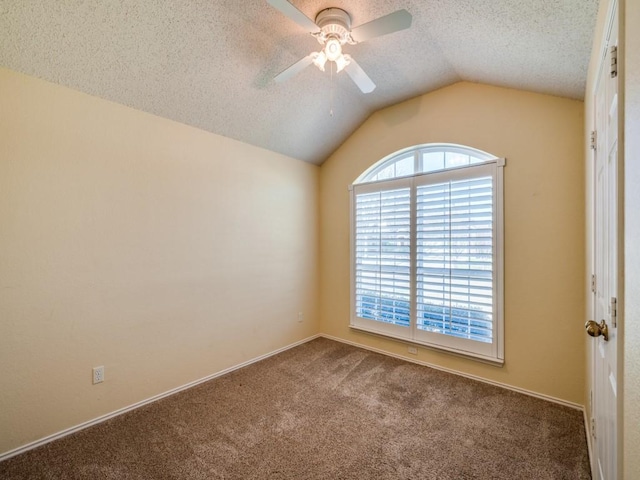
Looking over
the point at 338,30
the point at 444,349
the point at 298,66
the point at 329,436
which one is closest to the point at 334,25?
the point at 338,30

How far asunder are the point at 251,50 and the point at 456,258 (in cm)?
256

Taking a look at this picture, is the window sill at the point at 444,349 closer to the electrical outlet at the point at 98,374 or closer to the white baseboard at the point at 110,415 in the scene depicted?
the white baseboard at the point at 110,415

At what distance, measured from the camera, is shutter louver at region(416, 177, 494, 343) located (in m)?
2.73

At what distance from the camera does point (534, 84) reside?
2.36 m

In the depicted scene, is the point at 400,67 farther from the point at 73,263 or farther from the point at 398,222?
the point at 73,263

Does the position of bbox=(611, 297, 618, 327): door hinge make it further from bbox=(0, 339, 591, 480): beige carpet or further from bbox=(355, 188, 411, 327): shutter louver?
bbox=(355, 188, 411, 327): shutter louver

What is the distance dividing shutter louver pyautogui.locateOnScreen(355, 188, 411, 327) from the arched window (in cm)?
1

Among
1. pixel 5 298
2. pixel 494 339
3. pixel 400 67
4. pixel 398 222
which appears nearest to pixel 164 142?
pixel 5 298

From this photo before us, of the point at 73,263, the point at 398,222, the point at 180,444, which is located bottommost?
the point at 180,444

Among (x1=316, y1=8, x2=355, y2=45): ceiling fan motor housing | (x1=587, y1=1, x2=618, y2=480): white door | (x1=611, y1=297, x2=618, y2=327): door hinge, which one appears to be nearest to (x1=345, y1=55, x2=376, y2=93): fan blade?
(x1=316, y1=8, x2=355, y2=45): ceiling fan motor housing

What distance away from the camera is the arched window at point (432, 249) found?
272cm

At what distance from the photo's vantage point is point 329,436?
2037 millimetres

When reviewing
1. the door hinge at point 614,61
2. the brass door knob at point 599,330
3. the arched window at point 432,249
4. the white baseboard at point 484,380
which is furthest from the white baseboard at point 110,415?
the door hinge at point 614,61

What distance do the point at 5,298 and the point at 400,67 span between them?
3408 millimetres
